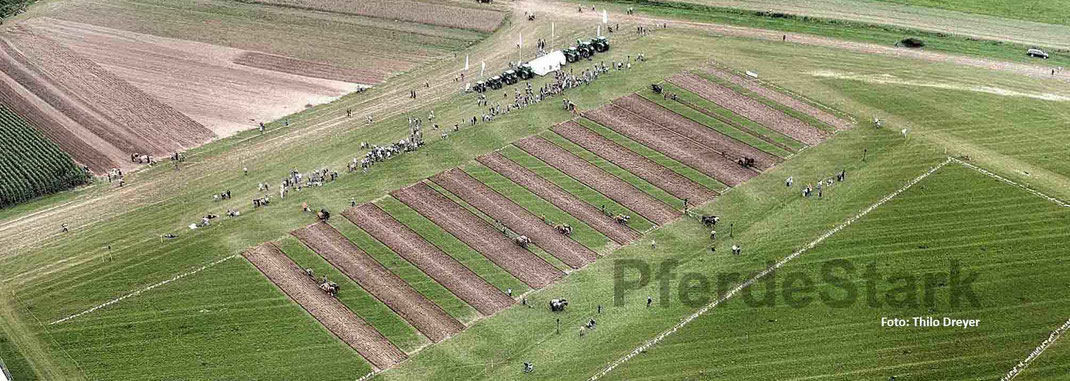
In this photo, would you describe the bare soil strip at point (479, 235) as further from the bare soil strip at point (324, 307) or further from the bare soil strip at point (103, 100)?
the bare soil strip at point (103, 100)

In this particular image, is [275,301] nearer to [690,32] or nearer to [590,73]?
[590,73]

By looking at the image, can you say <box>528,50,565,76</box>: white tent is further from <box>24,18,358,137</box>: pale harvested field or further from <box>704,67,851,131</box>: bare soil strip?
<box>24,18,358,137</box>: pale harvested field

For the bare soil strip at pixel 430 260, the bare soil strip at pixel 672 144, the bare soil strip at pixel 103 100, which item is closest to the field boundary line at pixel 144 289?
the bare soil strip at pixel 430 260

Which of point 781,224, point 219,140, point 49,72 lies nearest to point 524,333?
point 781,224

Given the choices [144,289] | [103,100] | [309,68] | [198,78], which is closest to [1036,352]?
[144,289]

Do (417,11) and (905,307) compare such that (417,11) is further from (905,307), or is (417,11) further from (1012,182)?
(905,307)

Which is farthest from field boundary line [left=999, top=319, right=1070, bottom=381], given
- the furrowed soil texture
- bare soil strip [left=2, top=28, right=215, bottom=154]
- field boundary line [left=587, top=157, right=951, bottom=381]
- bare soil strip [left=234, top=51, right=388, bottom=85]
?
bare soil strip [left=2, top=28, right=215, bottom=154]

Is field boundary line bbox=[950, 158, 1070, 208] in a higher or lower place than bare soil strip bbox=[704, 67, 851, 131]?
lower
